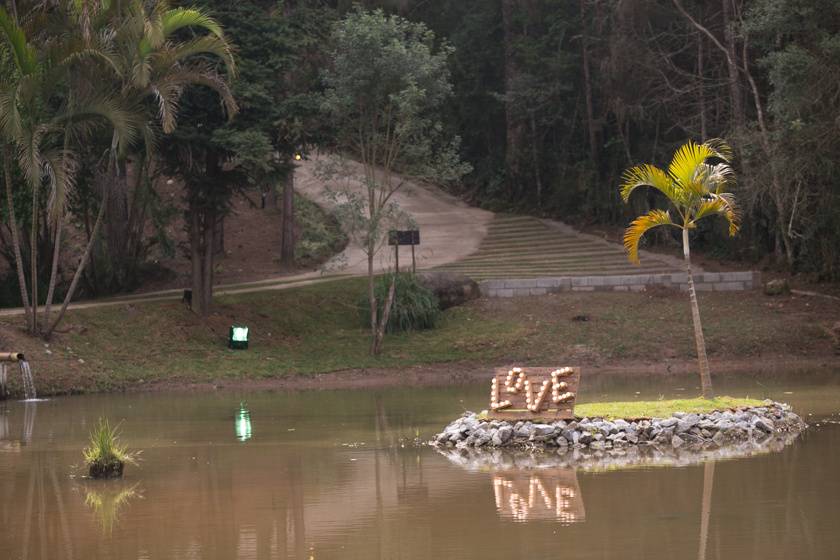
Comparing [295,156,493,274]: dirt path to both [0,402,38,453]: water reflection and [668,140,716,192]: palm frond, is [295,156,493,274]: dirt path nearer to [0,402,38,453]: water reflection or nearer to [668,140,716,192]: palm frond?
[0,402,38,453]: water reflection

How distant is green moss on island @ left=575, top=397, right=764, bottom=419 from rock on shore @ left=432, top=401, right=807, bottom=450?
238 millimetres

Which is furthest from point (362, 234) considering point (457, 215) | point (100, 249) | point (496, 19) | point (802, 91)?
point (496, 19)

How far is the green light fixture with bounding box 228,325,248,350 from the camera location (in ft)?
95.3

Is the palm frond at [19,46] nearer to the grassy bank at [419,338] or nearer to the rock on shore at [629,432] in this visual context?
the grassy bank at [419,338]

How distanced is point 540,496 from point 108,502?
4.56 m

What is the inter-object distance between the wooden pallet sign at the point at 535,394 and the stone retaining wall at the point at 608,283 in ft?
52.1

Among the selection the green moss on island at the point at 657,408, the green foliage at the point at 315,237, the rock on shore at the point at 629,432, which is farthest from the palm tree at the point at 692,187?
the green foliage at the point at 315,237

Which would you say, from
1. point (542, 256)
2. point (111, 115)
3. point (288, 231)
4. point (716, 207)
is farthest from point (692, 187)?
point (288, 231)

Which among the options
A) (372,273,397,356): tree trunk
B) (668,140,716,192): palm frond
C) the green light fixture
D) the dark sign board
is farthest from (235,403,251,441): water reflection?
the dark sign board

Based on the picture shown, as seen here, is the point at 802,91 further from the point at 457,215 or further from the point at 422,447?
the point at 457,215

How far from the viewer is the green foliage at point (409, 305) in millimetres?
30734

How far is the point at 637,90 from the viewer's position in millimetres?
39250

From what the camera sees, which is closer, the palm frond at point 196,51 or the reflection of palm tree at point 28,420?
the reflection of palm tree at point 28,420

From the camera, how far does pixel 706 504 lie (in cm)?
1202
